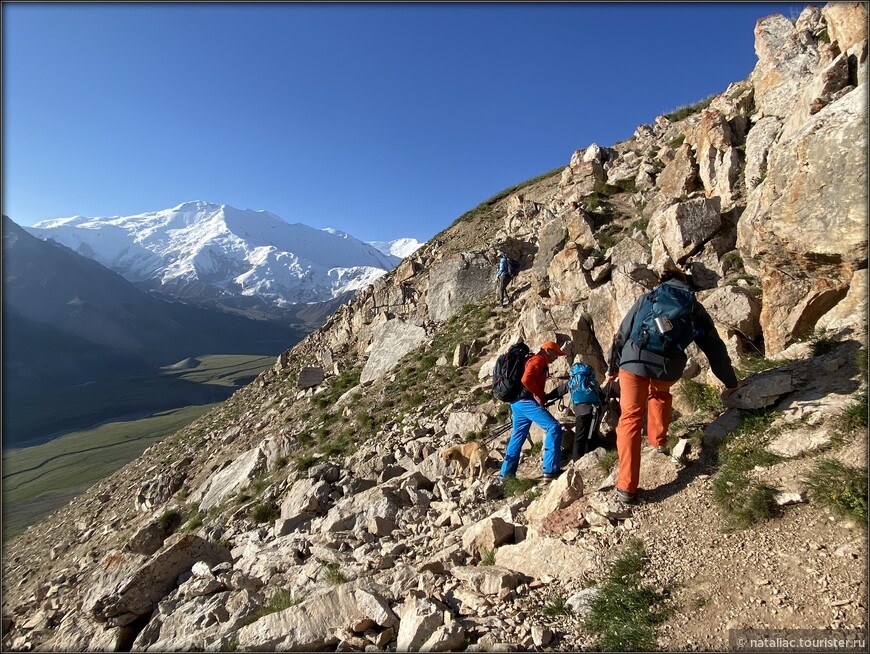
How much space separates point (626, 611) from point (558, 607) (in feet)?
2.28

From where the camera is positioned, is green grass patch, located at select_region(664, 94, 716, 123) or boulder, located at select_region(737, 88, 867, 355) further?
green grass patch, located at select_region(664, 94, 716, 123)

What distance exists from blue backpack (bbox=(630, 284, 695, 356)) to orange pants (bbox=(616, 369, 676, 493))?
48cm

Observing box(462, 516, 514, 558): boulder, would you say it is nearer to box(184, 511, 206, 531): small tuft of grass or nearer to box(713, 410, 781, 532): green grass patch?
box(713, 410, 781, 532): green grass patch

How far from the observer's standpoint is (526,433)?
8.21 meters

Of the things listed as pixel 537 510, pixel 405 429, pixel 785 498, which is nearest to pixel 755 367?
pixel 785 498

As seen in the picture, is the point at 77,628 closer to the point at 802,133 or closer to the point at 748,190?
the point at 802,133

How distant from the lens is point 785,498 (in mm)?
4527

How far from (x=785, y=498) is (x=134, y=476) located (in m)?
32.5

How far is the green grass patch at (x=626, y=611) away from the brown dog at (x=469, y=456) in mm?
4204

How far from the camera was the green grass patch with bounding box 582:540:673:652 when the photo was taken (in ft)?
12.9

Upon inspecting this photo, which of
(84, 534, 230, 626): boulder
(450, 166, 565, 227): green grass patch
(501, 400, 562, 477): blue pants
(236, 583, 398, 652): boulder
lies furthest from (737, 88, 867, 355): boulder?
(450, 166, 565, 227): green grass patch

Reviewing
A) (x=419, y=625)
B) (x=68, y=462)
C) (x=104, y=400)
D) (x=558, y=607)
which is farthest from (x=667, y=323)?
(x=104, y=400)

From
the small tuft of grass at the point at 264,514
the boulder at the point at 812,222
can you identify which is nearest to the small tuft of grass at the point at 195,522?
the small tuft of grass at the point at 264,514

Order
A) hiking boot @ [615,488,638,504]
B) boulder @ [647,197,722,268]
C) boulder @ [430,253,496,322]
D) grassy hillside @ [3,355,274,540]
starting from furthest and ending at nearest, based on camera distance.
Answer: grassy hillside @ [3,355,274,540] → boulder @ [430,253,496,322] → boulder @ [647,197,722,268] → hiking boot @ [615,488,638,504]
